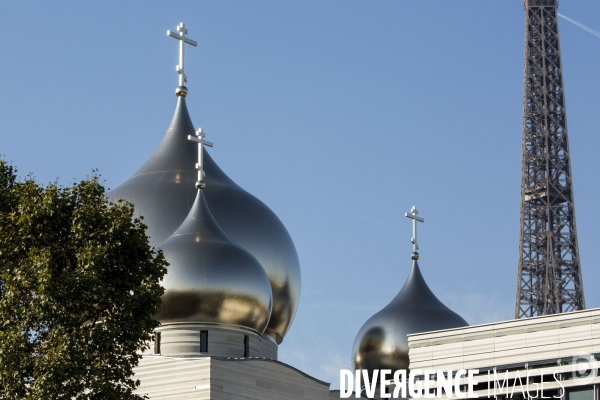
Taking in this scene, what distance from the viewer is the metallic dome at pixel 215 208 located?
145 feet

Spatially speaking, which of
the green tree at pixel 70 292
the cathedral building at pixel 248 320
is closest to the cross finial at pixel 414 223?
the cathedral building at pixel 248 320

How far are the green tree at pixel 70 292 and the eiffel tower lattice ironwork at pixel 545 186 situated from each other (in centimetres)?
4512

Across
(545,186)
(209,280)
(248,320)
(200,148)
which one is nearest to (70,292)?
(209,280)

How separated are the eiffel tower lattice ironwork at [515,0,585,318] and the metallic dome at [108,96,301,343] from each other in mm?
29573

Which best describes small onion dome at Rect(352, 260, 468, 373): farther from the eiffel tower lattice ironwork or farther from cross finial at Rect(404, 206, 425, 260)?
the eiffel tower lattice ironwork

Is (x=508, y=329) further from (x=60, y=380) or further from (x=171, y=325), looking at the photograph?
(x=171, y=325)

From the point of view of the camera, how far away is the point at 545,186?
74.5m

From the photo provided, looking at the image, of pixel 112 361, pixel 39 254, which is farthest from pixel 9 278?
pixel 112 361

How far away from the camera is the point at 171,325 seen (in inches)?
1551

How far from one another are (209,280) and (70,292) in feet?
31.6

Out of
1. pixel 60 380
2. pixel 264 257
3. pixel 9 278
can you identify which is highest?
pixel 264 257

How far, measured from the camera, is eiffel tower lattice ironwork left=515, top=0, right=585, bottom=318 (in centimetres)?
7400

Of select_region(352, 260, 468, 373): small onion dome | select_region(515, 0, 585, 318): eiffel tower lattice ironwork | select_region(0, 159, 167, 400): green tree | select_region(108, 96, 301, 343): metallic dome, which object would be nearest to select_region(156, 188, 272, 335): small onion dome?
select_region(108, 96, 301, 343): metallic dome

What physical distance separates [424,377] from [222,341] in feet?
30.0
